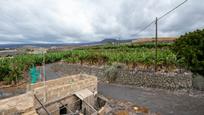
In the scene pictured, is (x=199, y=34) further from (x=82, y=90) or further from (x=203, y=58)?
(x=82, y=90)

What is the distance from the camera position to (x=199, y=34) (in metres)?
11.5

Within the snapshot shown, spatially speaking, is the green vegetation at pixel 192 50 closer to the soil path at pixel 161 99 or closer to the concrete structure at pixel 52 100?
the soil path at pixel 161 99

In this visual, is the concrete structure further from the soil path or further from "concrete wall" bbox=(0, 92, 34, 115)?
the soil path

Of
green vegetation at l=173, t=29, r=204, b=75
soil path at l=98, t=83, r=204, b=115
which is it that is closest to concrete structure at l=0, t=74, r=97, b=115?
soil path at l=98, t=83, r=204, b=115

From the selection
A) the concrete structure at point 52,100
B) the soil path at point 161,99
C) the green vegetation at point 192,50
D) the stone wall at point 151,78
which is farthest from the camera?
the stone wall at point 151,78

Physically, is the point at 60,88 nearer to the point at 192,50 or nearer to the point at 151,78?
the point at 192,50

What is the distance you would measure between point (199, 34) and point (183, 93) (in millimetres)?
8219

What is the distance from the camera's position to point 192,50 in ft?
37.1

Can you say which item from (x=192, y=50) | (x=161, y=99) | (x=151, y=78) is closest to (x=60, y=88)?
(x=161, y=99)

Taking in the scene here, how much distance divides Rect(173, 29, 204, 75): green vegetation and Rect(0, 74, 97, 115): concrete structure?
21.9 ft

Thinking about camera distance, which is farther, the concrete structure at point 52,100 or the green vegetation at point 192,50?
the green vegetation at point 192,50

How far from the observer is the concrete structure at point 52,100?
31.9 ft

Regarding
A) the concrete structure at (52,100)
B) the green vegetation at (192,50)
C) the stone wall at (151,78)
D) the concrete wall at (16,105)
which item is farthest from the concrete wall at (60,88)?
the green vegetation at (192,50)

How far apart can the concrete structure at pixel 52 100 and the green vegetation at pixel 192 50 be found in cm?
666
